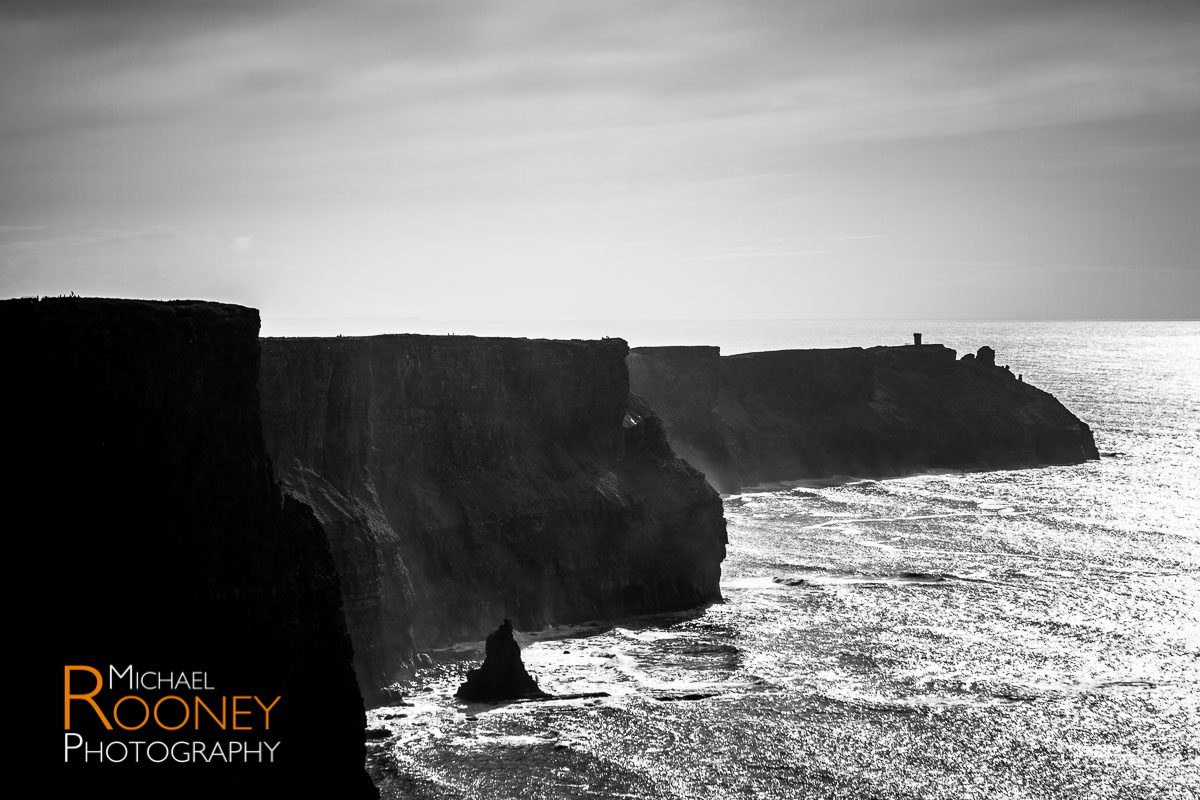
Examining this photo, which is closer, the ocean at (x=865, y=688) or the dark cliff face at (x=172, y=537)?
the dark cliff face at (x=172, y=537)

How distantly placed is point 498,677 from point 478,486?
16082 millimetres

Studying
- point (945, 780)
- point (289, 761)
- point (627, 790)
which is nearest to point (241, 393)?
point (289, 761)

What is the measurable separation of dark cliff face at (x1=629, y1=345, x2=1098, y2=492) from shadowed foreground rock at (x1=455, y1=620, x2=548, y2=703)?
6920 centimetres

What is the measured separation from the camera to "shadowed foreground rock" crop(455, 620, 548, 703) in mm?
50719

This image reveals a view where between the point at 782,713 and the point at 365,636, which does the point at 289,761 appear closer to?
the point at 365,636

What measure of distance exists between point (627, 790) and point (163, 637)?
16.6 meters

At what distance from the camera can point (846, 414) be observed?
5349 inches

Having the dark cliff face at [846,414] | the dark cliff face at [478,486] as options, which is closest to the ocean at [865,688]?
the dark cliff face at [478,486]

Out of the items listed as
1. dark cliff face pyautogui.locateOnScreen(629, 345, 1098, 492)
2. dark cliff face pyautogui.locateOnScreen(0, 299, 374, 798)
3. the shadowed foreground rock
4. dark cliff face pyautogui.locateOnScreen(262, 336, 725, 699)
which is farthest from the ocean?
dark cliff face pyautogui.locateOnScreen(629, 345, 1098, 492)

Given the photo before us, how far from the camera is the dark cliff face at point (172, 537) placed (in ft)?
98.9

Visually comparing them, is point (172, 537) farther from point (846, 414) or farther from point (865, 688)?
point (846, 414)

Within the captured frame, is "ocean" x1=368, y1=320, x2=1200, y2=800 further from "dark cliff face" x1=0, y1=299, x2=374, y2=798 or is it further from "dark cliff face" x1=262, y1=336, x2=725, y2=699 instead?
"dark cliff face" x1=0, y1=299, x2=374, y2=798

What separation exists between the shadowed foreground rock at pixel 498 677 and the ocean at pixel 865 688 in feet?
2.86

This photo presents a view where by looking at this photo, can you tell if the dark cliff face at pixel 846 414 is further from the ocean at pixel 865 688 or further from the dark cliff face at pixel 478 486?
the dark cliff face at pixel 478 486
